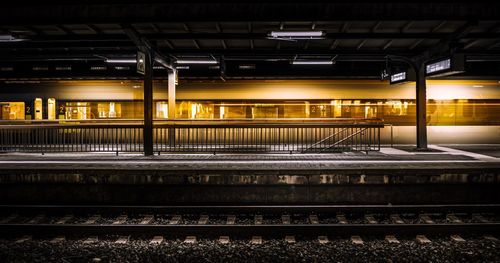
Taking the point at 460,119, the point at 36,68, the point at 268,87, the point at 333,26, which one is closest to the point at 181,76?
Result: the point at 268,87

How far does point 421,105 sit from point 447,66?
320 cm

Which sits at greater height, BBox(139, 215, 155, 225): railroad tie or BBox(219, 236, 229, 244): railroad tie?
BBox(139, 215, 155, 225): railroad tie

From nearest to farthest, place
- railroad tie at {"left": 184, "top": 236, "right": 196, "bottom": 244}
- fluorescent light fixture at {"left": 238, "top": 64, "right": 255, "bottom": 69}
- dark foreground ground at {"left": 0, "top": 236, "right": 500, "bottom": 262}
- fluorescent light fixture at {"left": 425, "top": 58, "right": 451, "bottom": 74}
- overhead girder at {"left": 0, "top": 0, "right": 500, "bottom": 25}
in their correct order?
dark foreground ground at {"left": 0, "top": 236, "right": 500, "bottom": 262}
railroad tie at {"left": 184, "top": 236, "right": 196, "bottom": 244}
overhead girder at {"left": 0, "top": 0, "right": 500, "bottom": 25}
fluorescent light fixture at {"left": 425, "top": 58, "right": 451, "bottom": 74}
fluorescent light fixture at {"left": 238, "top": 64, "right": 255, "bottom": 69}

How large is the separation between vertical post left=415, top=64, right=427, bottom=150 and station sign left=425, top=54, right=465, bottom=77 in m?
1.58

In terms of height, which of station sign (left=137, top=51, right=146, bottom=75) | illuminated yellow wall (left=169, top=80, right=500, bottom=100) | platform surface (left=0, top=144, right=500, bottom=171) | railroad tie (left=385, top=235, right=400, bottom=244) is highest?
station sign (left=137, top=51, right=146, bottom=75)

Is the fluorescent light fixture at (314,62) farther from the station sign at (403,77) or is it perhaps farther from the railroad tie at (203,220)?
the railroad tie at (203,220)

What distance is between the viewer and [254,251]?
507 cm

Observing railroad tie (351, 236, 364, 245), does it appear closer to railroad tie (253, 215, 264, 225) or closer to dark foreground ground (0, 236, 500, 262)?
dark foreground ground (0, 236, 500, 262)

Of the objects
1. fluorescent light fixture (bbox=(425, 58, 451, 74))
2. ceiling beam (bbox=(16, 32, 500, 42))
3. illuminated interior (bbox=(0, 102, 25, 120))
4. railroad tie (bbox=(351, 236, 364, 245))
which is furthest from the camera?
illuminated interior (bbox=(0, 102, 25, 120))

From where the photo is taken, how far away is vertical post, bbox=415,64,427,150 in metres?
11.9

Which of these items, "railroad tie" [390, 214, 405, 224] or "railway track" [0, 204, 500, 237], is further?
"railroad tie" [390, 214, 405, 224]

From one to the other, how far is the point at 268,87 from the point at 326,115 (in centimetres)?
274

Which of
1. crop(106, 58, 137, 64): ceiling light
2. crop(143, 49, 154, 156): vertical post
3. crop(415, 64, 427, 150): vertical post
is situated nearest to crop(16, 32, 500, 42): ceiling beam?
crop(143, 49, 154, 156): vertical post

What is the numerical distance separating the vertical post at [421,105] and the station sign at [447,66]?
158 cm
